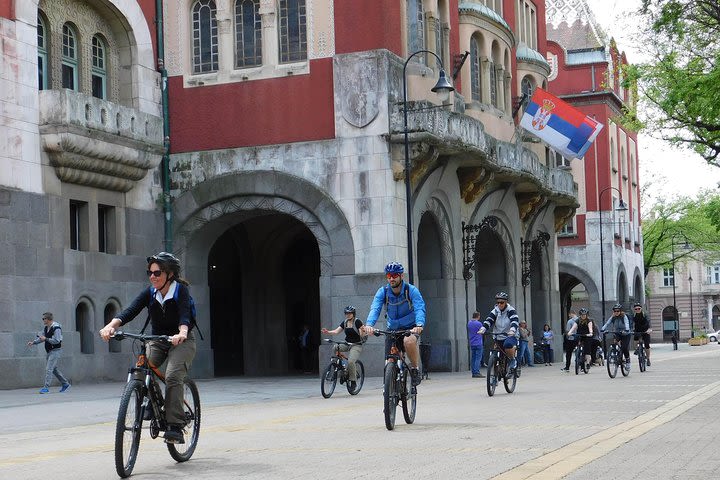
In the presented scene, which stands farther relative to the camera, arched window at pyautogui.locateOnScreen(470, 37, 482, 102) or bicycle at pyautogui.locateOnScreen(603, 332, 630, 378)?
arched window at pyautogui.locateOnScreen(470, 37, 482, 102)

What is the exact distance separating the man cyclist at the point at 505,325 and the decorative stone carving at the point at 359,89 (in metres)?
11.4

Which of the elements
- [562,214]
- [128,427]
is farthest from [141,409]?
[562,214]

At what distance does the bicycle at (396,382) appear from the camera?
14.5 m

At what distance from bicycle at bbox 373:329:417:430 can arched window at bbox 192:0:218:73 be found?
21421 millimetres

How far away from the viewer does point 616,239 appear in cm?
6825

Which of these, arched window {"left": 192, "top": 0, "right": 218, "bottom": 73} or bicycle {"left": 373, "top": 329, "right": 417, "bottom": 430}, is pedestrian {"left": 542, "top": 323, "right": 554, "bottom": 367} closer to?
arched window {"left": 192, "top": 0, "right": 218, "bottom": 73}

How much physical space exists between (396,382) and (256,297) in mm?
25872

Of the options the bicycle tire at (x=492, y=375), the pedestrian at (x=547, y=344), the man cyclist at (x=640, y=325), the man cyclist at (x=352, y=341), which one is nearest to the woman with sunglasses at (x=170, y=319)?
the bicycle tire at (x=492, y=375)

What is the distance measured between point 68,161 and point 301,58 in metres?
7.58

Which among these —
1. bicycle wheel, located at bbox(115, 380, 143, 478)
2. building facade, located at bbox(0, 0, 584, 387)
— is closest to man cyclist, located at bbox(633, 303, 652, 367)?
building facade, located at bbox(0, 0, 584, 387)

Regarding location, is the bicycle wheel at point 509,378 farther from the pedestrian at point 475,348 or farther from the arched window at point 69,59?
the arched window at point 69,59

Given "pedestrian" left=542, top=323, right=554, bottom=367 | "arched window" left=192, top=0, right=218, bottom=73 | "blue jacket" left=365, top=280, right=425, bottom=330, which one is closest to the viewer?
"blue jacket" left=365, top=280, right=425, bottom=330

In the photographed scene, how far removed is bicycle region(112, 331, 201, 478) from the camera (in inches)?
403

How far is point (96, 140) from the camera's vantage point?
30.4 m
